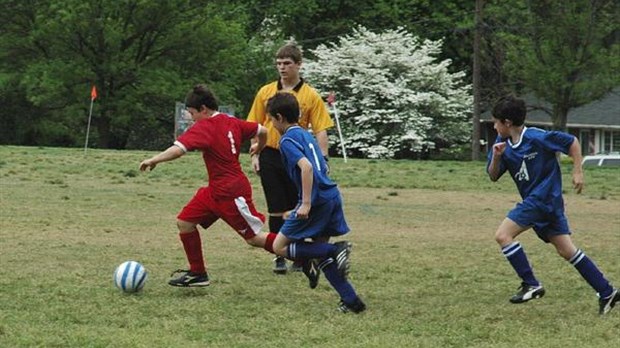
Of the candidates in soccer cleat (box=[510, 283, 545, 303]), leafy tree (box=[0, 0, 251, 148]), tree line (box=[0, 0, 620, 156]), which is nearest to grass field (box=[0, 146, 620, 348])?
soccer cleat (box=[510, 283, 545, 303])

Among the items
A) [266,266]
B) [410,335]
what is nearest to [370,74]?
[266,266]

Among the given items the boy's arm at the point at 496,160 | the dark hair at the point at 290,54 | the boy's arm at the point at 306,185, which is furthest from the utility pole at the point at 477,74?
the boy's arm at the point at 306,185

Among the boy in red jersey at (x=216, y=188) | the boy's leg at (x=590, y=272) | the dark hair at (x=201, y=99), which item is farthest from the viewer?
the dark hair at (x=201, y=99)

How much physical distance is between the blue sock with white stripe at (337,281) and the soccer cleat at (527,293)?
1148mm

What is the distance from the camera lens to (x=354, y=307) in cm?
705

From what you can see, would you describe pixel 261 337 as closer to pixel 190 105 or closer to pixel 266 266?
pixel 190 105

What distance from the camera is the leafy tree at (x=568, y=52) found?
32250mm

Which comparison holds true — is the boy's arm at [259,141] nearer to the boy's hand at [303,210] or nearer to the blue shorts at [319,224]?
the blue shorts at [319,224]

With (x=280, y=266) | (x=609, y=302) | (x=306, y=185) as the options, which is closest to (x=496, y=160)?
(x=609, y=302)

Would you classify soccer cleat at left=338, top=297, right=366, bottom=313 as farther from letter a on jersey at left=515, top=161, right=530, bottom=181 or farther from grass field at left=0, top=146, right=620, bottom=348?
letter a on jersey at left=515, top=161, right=530, bottom=181

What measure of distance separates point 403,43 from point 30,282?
129 feet

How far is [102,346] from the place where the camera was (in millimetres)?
5832

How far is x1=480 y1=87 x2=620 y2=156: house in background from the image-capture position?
1885 inches

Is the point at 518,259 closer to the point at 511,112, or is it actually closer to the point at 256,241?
the point at 511,112
